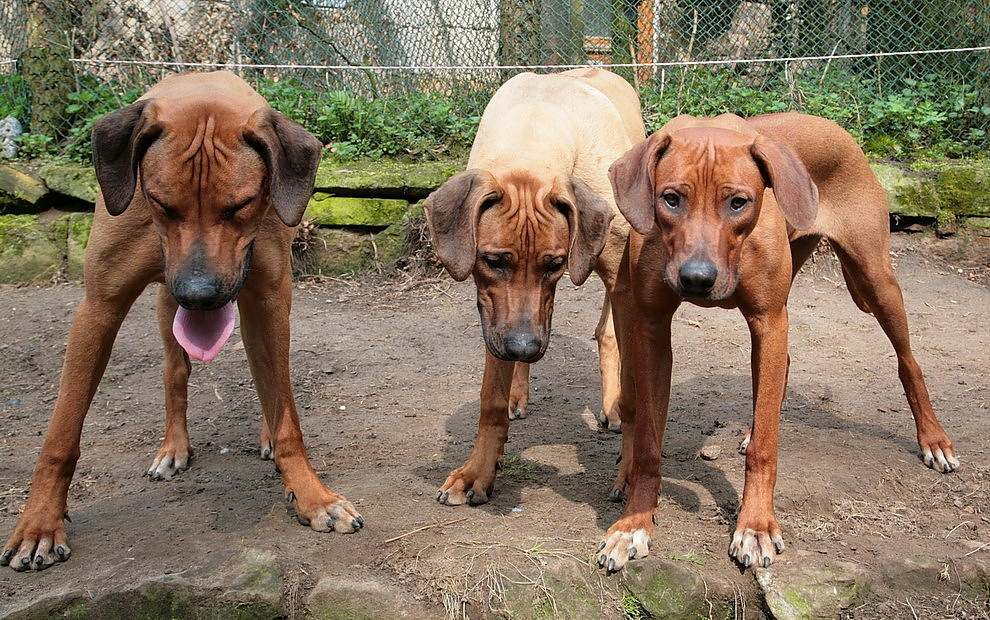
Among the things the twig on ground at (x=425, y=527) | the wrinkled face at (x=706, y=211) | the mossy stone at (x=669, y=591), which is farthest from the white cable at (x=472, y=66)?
the mossy stone at (x=669, y=591)

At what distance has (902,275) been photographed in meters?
8.03

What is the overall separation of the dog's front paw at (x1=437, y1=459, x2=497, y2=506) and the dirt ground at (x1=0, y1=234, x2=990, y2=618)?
0.05m

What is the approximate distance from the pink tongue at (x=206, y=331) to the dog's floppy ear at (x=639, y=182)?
1521 mm

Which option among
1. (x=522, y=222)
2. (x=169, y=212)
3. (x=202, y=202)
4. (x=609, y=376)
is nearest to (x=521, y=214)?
(x=522, y=222)

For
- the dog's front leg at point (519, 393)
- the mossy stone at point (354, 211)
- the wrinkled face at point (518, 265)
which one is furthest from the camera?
the mossy stone at point (354, 211)

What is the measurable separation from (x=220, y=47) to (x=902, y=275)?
252 inches

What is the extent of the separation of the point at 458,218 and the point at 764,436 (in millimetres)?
1474

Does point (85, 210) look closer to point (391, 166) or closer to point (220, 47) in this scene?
point (220, 47)

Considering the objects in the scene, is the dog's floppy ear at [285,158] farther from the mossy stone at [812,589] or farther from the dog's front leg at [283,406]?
the mossy stone at [812,589]

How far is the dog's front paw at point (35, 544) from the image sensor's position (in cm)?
369

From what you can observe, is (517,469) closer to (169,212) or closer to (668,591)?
(668,591)

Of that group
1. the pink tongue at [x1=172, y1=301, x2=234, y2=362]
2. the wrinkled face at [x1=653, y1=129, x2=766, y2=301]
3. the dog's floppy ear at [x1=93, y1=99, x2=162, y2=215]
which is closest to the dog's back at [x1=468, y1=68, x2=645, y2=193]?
the wrinkled face at [x1=653, y1=129, x2=766, y2=301]

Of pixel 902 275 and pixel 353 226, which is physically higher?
pixel 353 226

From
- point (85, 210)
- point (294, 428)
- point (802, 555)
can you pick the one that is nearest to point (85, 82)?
point (85, 210)
